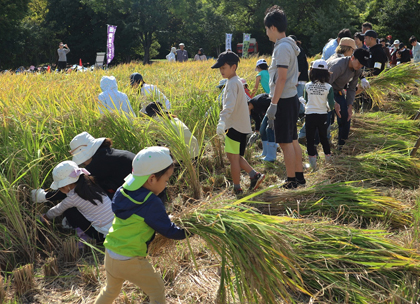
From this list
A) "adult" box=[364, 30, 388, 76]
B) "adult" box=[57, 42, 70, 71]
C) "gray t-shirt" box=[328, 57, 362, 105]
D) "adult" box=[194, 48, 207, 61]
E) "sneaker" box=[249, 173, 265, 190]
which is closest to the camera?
"sneaker" box=[249, 173, 265, 190]

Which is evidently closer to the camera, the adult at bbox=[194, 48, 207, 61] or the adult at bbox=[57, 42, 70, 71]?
the adult at bbox=[57, 42, 70, 71]

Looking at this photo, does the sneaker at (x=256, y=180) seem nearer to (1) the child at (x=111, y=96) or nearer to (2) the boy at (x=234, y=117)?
(2) the boy at (x=234, y=117)

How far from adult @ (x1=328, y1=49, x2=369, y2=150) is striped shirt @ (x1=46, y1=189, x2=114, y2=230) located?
292 cm

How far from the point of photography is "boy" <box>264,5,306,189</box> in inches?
134

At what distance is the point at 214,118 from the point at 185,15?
2947 cm

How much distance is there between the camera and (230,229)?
1.96 m

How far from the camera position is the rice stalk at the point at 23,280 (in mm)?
2395

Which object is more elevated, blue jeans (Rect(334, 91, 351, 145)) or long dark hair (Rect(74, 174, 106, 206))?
blue jeans (Rect(334, 91, 351, 145))

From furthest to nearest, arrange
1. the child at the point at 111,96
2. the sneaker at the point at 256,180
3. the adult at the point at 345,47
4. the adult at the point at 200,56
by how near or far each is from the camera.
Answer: the adult at the point at 200,56 < the adult at the point at 345,47 < the child at the point at 111,96 < the sneaker at the point at 256,180

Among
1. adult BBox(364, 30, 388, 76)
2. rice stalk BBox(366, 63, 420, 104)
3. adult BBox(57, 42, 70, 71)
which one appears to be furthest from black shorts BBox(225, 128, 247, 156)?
adult BBox(57, 42, 70, 71)

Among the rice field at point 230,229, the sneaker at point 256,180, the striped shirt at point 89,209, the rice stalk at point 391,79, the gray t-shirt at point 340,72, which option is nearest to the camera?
the rice field at point 230,229

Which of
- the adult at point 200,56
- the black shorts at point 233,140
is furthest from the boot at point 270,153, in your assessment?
the adult at point 200,56

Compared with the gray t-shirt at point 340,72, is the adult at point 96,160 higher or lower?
lower

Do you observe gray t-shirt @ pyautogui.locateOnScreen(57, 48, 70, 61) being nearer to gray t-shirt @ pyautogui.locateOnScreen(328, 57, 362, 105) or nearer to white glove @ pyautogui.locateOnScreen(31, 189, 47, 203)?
gray t-shirt @ pyautogui.locateOnScreen(328, 57, 362, 105)
